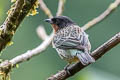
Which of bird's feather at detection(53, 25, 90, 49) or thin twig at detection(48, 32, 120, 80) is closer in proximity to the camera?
thin twig at detection(48, 32, 120, 80)

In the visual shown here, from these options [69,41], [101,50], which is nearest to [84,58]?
[101,50]

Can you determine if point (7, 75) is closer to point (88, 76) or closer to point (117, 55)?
point (88, 76)

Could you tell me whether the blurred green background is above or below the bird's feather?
above

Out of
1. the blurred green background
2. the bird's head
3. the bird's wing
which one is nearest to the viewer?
the bird's wing

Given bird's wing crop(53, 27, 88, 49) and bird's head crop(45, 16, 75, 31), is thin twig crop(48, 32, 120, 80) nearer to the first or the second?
bird's wing crop(53, 27, 88, 49)

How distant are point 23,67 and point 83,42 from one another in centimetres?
1618

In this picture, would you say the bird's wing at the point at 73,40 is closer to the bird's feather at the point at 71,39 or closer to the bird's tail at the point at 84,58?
the bird's feather at the point at 71,39

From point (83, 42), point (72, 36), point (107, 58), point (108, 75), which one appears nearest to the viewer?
point (108, 75)

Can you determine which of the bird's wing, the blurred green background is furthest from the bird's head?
the blurred green background

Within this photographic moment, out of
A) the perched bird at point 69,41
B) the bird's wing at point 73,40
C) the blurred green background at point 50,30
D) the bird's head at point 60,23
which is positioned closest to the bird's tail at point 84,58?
the perched bird at point 69,41

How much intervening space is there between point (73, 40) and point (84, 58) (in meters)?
1.07

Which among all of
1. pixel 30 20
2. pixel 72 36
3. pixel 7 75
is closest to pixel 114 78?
pixel 7 75

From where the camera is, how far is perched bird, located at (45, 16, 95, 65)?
566 cm

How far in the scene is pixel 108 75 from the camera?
446cm
